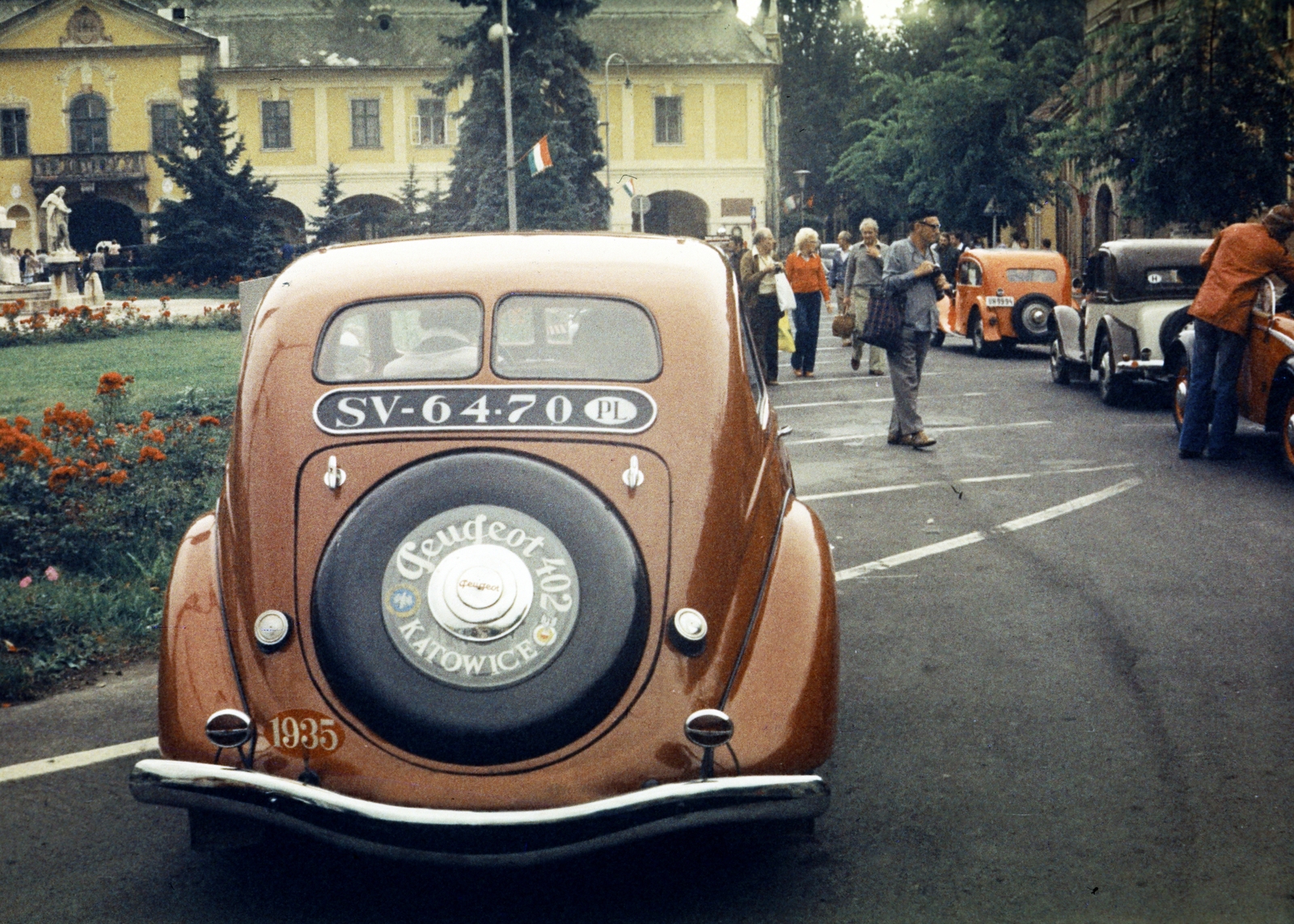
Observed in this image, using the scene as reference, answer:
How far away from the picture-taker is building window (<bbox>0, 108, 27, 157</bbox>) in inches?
2574

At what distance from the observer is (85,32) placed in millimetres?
64625

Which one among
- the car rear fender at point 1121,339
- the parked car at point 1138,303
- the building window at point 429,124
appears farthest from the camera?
the building window at point 429,124

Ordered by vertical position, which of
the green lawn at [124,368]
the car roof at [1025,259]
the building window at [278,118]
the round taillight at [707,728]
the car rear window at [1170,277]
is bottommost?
the round taillight at [707,728]

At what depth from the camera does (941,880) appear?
4273 mm

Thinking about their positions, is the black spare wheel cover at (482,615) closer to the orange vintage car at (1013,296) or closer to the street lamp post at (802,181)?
the orange vintage car at (1013,296)

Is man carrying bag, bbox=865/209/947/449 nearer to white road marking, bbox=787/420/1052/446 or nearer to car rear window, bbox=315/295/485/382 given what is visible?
white road marking, bbox=787/420/1052/446

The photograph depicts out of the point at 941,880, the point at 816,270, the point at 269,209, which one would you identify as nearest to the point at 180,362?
the point at 816,270

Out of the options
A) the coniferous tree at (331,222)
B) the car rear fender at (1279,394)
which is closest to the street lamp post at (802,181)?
the coniferous tree at (331,222)

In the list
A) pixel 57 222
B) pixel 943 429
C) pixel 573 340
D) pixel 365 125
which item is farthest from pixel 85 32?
pixel 573 340

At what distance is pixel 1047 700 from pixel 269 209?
44068mm

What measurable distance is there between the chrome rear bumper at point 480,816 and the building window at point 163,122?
65.7 metres

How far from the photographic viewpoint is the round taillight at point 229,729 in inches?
161

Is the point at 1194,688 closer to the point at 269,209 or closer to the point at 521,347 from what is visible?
the point at 521,347

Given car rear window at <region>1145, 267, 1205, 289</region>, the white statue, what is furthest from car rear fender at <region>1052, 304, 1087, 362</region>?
the white statue
